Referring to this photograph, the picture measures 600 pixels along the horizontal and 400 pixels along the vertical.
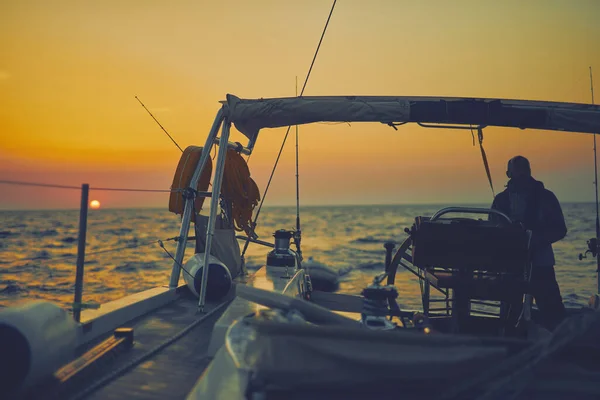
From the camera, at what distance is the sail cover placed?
676 cm

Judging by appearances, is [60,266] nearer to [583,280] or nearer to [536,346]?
[583,280]

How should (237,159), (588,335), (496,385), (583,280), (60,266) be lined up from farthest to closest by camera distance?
1. (60,266)
2. (583,280)
3. (237,159)
4. (588,335)
5. (496,385)

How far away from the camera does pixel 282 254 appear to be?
9477 millimetres

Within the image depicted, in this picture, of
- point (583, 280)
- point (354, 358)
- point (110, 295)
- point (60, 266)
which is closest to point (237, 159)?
point (354, 358)

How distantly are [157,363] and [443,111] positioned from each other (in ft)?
15.1

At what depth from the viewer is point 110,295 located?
2012cm

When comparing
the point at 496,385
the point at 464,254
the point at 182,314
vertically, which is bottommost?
the point at 182,314

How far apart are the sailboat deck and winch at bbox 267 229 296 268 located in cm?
231

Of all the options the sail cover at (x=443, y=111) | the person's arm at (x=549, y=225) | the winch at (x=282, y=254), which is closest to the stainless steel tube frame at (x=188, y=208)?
the sail cover at (x=443, y=111)

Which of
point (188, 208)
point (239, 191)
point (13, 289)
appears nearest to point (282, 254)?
point (239, 191)

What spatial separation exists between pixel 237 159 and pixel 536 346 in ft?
24.7

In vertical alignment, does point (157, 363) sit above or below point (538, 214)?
below

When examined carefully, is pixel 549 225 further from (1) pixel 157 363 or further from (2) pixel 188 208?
(2) pixel 188 208

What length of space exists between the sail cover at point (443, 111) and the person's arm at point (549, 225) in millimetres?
1091
